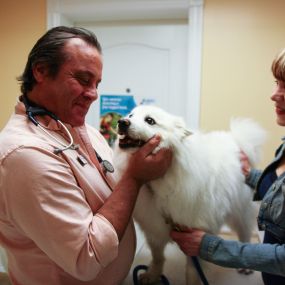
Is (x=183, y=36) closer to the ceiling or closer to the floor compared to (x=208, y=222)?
closer to the ceiling

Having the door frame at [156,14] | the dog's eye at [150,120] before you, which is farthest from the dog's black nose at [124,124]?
the door frame at [156,14]

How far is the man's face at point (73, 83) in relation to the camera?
36.6 inches

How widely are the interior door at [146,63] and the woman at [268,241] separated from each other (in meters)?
1.58

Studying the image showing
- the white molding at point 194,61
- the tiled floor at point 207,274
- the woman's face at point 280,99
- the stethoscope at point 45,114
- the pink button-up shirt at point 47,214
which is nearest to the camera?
the pink button-up shirt at point 47,214

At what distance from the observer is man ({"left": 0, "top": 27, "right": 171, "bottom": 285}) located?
30.2 inches

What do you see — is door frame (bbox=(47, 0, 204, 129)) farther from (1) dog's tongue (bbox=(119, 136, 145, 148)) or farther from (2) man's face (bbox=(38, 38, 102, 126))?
(2) man's face (bbox=(38, 38, 102, 126))

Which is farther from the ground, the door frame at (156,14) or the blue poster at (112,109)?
the door frame at (156,14)

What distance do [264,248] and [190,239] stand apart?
242 mm

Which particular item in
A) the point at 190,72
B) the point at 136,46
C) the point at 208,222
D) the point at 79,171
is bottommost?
the point at 208,222

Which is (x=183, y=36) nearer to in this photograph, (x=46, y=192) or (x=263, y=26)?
(x=263, y=26)

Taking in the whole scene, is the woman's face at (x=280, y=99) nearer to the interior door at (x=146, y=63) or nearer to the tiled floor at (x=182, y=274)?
the tiled floor at (x=182, y=274)

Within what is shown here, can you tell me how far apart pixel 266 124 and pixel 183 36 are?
953 millimetres

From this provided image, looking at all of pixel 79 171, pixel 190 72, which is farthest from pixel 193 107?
pixel 79 171

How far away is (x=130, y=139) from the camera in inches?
41.7
